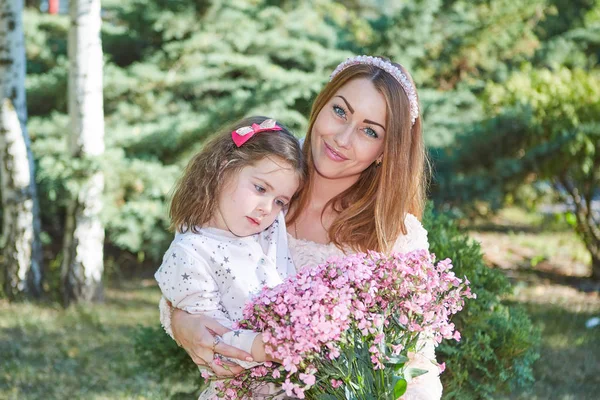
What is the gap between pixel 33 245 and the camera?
600cm

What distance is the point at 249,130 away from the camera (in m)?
2.42

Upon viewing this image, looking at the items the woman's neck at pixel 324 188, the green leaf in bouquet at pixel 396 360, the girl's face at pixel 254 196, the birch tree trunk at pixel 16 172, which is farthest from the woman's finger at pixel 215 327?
the birch tree trunk at pixel 16 172

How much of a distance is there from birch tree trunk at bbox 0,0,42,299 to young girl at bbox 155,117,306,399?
3.65 metres

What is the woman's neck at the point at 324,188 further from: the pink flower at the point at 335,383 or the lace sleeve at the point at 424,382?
the pink flower at the point at 335,383

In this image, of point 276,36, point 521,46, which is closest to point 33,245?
point 276,36

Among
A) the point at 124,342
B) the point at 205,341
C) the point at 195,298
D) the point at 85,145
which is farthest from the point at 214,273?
the point at 85,145

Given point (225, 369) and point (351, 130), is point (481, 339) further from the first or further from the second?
point (225, 369)

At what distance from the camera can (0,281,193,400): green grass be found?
457 centimetres

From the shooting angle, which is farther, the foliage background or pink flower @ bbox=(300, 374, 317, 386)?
the foliage background

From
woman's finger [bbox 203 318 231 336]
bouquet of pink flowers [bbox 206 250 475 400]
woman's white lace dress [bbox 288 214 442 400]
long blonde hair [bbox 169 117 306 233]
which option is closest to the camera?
bouquet of pink flowers [bbox 206 250 475 400]

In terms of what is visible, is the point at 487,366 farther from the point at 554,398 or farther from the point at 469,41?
the point at 469,41

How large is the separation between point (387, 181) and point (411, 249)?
266 mm

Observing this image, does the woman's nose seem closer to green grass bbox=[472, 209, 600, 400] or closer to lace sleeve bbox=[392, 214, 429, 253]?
lace sleeve bbox=[392, 214, 429, 253]

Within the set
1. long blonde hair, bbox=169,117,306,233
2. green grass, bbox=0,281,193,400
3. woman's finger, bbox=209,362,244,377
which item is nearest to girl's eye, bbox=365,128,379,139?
long blonde hair, bbox=169,117,306,233
